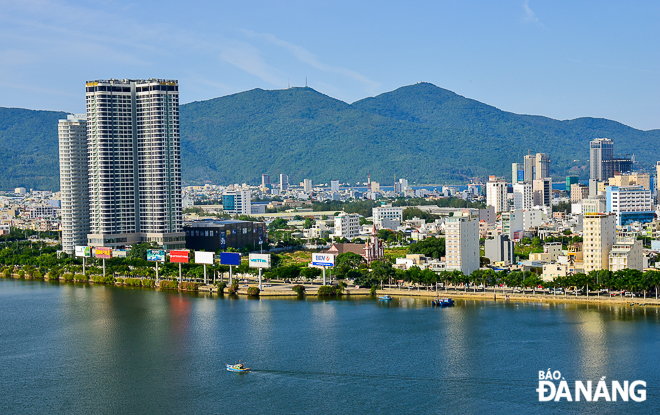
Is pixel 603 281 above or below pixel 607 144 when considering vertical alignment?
below

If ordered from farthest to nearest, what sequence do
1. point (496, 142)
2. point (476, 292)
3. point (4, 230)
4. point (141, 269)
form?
1. point (496, 142)
2. point (4, 230)
3. point (141, 269)
4. point (476, 292)

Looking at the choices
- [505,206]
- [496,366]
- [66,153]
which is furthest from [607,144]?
[496,366]

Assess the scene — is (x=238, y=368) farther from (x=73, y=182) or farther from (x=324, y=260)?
(x=73, y=182)

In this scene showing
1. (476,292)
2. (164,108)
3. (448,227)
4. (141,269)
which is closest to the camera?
(476,292)

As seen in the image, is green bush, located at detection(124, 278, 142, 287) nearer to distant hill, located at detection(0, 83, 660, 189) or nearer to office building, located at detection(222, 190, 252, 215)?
office building, located at detection(222, 190, 252, 215)

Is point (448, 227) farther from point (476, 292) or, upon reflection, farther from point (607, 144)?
point (607, 144)

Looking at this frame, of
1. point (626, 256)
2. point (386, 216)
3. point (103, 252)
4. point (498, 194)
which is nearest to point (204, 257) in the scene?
point (103, 252)

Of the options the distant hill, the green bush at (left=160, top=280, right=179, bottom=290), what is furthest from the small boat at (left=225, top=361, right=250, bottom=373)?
the distant hill
